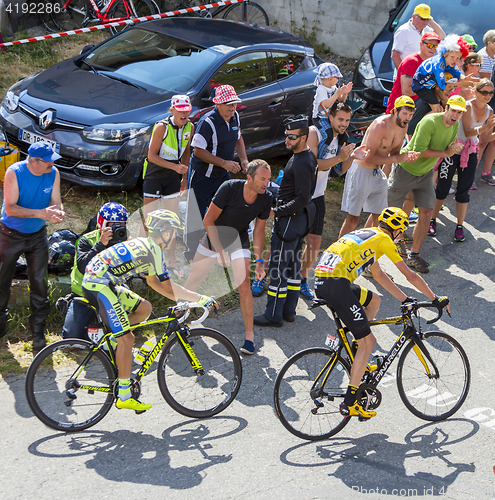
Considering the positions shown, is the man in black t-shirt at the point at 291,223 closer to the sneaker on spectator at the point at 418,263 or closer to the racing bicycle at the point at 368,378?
the racing bicycle at the point at 368,378

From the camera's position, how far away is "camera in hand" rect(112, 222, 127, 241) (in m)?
4.75

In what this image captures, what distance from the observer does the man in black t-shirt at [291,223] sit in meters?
5.61

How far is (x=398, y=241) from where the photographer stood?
25.1ft

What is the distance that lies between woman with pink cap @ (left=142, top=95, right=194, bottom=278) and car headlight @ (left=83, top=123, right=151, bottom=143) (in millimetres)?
815

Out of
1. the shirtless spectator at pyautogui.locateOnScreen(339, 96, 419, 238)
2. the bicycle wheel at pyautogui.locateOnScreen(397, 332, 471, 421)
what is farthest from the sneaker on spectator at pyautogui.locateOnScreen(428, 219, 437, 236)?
the bicycle wheel at pyautogui.locateOnScreen(397, 332, 471, 421)

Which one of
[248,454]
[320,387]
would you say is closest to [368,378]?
[320,387]

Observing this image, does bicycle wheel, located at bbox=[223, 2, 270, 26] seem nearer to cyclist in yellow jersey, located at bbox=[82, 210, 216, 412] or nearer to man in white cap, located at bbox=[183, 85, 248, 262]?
man in white cap, located at bbox=[183, 85, 248, 262]

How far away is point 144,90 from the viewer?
758cm

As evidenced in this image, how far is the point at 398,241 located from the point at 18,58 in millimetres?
7611

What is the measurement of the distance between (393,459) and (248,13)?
1169cm

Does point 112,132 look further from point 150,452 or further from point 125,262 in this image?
point 150,452

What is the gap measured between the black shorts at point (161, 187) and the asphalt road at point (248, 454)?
207cm

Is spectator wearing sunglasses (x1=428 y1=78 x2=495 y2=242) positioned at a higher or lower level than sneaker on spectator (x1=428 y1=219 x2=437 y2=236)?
higher

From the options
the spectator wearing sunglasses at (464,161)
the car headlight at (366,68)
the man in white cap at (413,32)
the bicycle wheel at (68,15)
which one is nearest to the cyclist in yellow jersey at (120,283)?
the spectator wearing sunglasses at (464,161)
